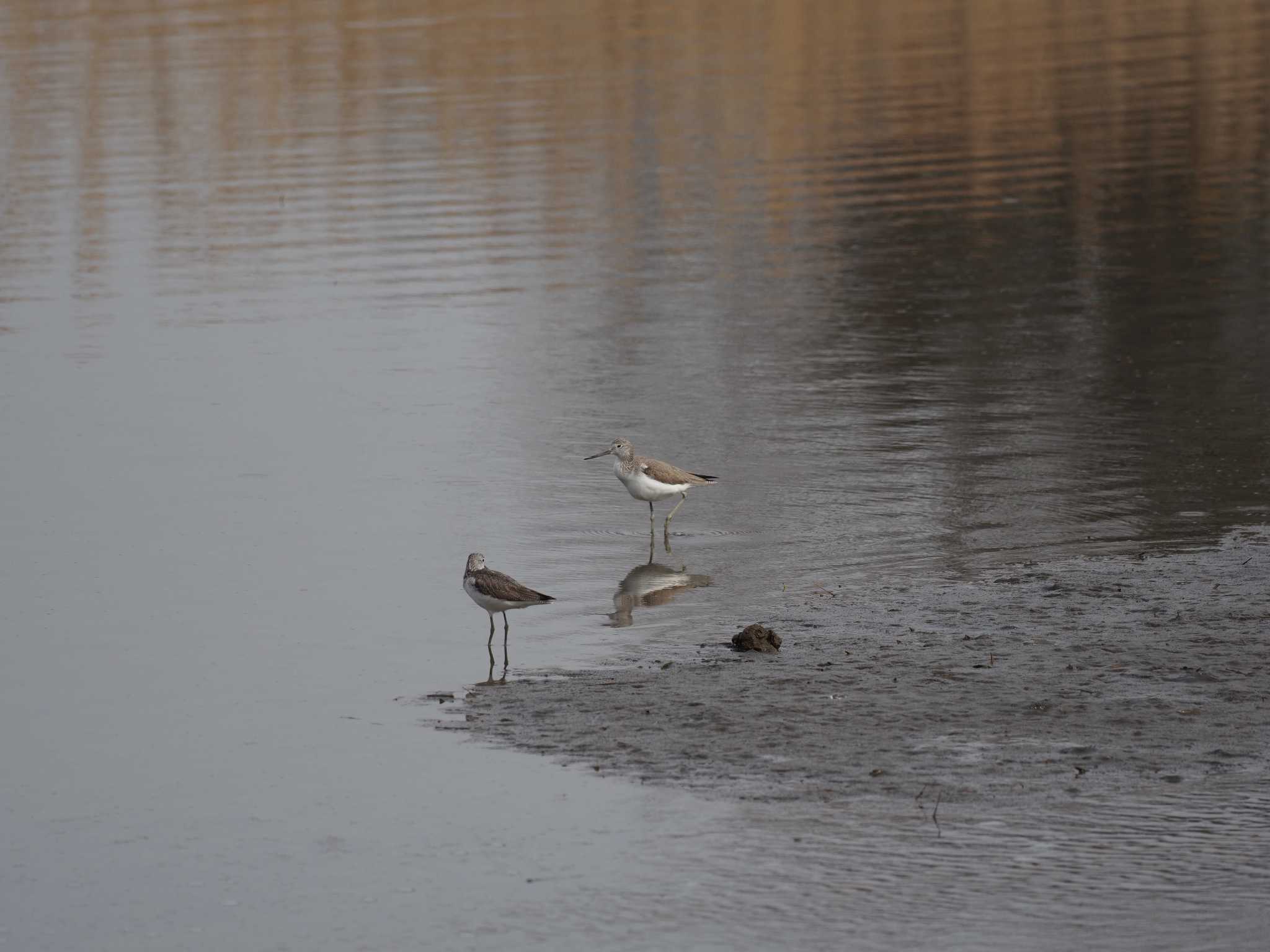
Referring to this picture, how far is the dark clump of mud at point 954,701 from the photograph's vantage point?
9.84 m

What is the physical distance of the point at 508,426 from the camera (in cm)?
1983

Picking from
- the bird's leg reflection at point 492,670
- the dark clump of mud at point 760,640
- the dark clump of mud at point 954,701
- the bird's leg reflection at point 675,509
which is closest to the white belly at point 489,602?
the bird's leg reflection at point 492,670

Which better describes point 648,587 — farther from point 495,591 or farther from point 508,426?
point 508,426

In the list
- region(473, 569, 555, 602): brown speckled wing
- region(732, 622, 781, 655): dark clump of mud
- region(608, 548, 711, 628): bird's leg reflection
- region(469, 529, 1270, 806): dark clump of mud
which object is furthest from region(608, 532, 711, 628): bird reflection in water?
region(732, 622, 781, 655): dark clump of mud

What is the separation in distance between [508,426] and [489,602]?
24.7 feet

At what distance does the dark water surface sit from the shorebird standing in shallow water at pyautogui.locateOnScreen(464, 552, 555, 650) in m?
0.36

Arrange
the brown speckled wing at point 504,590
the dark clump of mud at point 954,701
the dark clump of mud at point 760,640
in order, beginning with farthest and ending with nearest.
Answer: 1. the brown speckled wing at point 504,590
2. the dark clump of mud at point 760,640
3. the dark clump of mud at point 954,701

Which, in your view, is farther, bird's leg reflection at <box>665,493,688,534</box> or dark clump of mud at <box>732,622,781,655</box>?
bird's leg reflection at <box>665,493,688,534</box>

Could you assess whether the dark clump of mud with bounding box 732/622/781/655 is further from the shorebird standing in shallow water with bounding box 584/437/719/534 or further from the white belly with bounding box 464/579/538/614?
the shorebird standing in shallow water with bounding box 584/437/719/534

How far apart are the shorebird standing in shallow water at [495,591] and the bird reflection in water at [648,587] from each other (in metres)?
0.86

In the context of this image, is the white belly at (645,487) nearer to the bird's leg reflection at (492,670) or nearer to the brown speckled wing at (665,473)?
the brown speckled wing at (665,473)

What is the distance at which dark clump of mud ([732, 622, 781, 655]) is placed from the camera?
11.9 m

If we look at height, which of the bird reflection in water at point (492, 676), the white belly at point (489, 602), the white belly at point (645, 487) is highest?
the white belly at point (645, 487)

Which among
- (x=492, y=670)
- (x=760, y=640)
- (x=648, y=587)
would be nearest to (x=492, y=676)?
(x=492, y=670)
